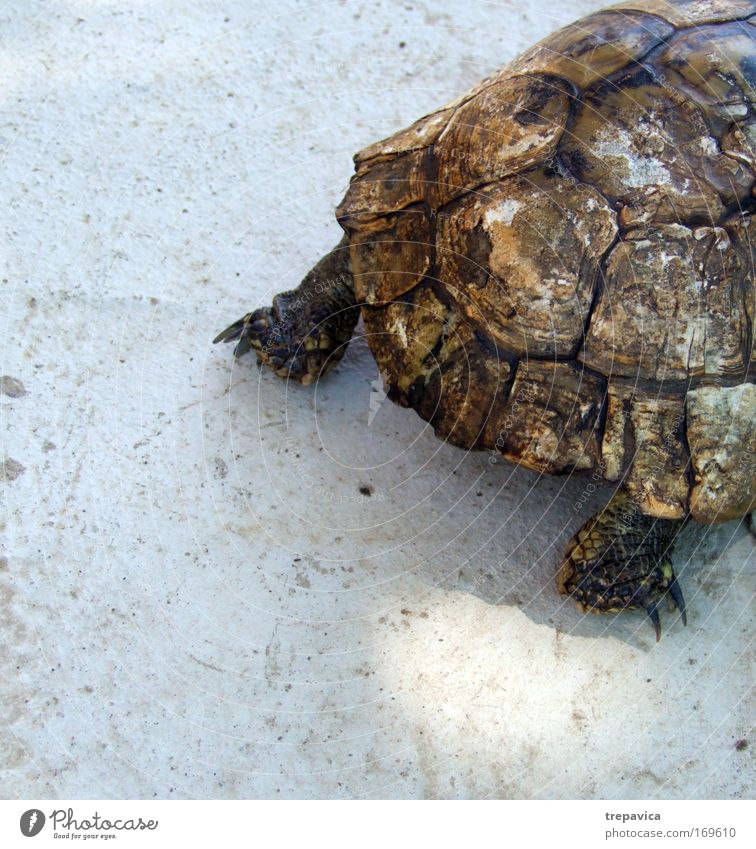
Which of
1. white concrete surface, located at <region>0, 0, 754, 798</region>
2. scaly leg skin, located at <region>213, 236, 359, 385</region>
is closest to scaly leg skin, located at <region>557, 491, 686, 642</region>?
white concrete surface, located at <region>0, 0, 754, 798</region>

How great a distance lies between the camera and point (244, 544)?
3.11 m

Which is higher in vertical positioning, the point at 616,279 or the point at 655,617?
the point at 616,279

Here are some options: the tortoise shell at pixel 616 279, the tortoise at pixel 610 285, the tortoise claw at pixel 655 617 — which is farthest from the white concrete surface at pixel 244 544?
the tortoise shell at pixel 616 279

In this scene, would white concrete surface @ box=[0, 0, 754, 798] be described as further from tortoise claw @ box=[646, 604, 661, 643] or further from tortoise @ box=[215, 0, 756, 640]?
tortoise @ box=[215, 0, 756, 640]

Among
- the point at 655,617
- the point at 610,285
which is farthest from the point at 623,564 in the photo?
the point at 610,285

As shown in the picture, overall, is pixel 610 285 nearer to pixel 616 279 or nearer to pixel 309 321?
pixel 616 279

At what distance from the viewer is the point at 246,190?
3.89 metres

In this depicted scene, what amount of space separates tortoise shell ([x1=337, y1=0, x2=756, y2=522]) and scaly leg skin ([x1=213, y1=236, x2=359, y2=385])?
1.53 feet

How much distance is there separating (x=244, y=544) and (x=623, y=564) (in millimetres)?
1223

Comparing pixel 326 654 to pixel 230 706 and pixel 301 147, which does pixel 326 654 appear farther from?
pixel 301 147

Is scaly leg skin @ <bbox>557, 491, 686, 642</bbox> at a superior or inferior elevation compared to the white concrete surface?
superior

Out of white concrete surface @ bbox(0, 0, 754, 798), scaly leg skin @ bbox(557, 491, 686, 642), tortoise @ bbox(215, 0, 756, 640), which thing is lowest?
white concrete surface @ bbox(0, 0, 754, 798)

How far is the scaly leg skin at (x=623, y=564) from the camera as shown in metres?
2.98

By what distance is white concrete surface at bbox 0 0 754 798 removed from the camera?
2781 mm
